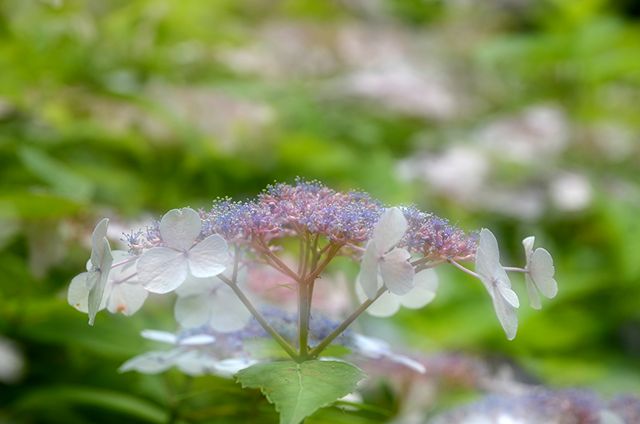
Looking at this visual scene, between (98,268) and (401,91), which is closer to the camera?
(98,268)

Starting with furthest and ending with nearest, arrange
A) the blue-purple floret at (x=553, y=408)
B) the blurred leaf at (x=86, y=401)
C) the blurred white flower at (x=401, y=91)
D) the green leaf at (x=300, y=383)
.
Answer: the blurred white flower at (x=401, y=91)
the blurred leaf at (x=86, y=401)
the blue-purple floret at (x=553, y=408)
the green leaf at (x=300, y=383)

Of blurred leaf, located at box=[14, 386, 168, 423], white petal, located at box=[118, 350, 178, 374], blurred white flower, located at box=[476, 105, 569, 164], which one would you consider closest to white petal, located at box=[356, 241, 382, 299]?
white petal, located at box=[118, 350, 178, 374]

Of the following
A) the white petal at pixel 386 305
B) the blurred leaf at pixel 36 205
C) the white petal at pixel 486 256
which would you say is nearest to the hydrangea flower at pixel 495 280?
the white petal at pixel 486 256

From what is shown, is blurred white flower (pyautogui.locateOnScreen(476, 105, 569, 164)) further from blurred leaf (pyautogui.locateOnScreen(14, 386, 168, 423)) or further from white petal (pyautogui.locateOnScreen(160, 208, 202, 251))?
white petal (pyautogui.locateOnScreen(160, 208, 202, 251))

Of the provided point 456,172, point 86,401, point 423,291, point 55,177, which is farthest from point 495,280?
point 456,172

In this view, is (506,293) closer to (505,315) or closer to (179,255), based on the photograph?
(505,315)

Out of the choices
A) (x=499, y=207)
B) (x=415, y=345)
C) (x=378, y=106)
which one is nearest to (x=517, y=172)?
(x=499, y=207)

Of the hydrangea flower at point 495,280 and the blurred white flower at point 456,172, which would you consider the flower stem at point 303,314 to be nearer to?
the hydrangea flower at point 495,280
